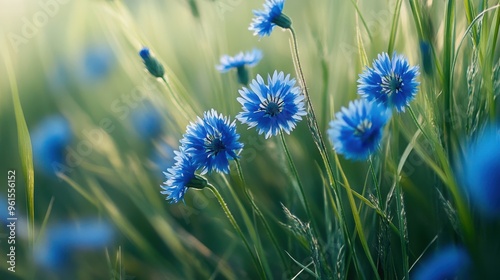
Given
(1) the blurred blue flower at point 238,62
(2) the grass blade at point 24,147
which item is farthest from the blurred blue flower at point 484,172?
(2) the grass blade at point 24,147

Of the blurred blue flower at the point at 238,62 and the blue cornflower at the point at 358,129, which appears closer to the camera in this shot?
the blue cornflower at the point at 358,129

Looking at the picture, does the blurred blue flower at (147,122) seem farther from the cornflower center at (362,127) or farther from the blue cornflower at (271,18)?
the cornflower center at (362,127)

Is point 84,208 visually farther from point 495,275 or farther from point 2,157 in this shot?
point 495,275

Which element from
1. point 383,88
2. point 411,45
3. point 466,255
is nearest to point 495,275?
point 466,255

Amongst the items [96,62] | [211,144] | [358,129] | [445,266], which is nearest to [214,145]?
[211,144]

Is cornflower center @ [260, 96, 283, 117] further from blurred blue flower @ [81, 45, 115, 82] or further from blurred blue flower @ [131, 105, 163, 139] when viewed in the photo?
blurred blue flower @ [81, 45, 115, 82]

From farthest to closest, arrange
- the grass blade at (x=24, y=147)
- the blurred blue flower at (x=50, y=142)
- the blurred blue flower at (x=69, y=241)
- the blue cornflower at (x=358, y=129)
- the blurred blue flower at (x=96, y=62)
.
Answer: the blurred blue flower at (x=96, y=62) → the blurred blue flower at (x=50, y=142) → the blurred blue flower at (x=69, y=241) → the grass blade at (x=24, y=147) → the blue cornflower at (x=358, y=129)

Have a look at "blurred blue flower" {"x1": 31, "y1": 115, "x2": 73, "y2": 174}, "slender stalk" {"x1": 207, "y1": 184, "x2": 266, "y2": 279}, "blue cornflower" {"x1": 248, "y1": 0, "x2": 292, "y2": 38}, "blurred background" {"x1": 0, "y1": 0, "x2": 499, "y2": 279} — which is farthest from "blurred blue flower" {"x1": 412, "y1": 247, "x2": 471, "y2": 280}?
"blurred blue flower" {"x1": 31, "y1": 115, "x2": 73, "y2": 174}

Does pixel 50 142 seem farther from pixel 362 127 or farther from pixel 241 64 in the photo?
pixel 362 127
